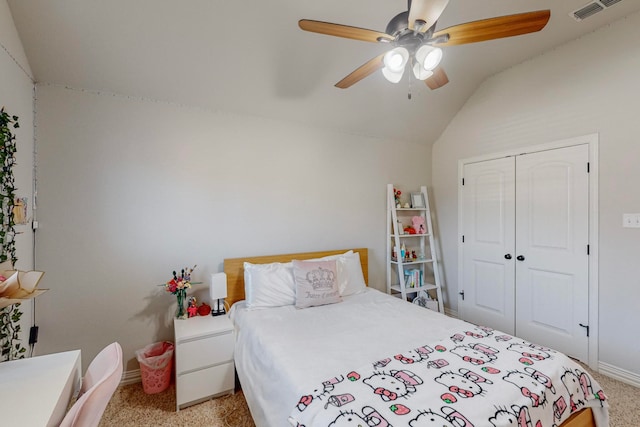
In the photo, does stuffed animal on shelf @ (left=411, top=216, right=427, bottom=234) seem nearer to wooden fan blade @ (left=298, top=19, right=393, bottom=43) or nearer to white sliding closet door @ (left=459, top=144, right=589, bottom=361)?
white sliding closet door @ (left=459, top=144, right=589, bottom=361)

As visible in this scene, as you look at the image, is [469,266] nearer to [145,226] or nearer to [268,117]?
[268,117]

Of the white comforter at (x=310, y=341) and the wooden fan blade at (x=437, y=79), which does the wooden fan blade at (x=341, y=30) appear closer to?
the wooden fan blade at (x=437, y=79)

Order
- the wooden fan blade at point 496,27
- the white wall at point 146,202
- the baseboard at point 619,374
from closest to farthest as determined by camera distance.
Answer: the wooden fan blade at point 496,27 < the white wall at point 146,202 < the baseboard at point 619,374

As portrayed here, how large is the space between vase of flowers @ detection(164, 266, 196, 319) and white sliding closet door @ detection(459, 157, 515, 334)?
3.14 metres

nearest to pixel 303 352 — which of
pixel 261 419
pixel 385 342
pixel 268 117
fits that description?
pixel 261 419

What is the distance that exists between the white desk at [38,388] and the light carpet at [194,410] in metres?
0.84

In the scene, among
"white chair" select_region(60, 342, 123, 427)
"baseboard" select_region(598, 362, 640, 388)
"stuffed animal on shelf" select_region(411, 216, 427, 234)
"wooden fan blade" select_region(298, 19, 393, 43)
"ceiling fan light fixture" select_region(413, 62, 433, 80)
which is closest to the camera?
"white chair" select_region(60, 342, 123, 427)

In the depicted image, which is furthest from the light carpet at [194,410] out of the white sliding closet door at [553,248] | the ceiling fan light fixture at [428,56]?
the ceiling fan light fixture at [428,56]

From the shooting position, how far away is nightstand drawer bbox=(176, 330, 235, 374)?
6.32 feet

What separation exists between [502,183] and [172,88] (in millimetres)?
3402

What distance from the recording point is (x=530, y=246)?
286cm

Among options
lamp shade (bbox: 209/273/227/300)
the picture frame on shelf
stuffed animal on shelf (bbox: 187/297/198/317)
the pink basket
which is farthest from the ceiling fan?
the pink basket

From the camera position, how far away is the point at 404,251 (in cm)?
352

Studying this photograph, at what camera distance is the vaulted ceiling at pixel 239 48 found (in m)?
1.81
